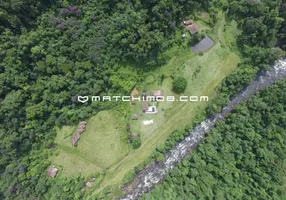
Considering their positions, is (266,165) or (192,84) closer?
(266,165)

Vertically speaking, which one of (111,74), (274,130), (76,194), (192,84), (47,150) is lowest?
(76,194)

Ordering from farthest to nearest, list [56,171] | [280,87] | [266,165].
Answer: [56,171]
[280,87]
[266,165]

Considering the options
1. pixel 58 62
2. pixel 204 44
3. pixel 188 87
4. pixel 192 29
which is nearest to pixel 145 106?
pixel 188 87

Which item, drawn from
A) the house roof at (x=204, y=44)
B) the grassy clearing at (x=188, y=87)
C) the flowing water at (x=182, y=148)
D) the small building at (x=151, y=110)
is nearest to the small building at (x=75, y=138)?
the grassy clearing at (x=188, y=87)

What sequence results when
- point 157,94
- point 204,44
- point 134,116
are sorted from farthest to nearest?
point 204,44 < point 134,116 < point 157,94

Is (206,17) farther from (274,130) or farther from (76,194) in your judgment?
(76,194)

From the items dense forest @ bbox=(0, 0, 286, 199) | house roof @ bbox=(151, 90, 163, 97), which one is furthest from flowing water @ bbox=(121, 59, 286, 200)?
house roof @ bbox=(151, 90, 163, 97)

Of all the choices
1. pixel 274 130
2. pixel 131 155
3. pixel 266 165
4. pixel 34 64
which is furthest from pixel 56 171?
pixel 274 130

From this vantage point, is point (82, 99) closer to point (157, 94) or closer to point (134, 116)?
point (134, 116)
